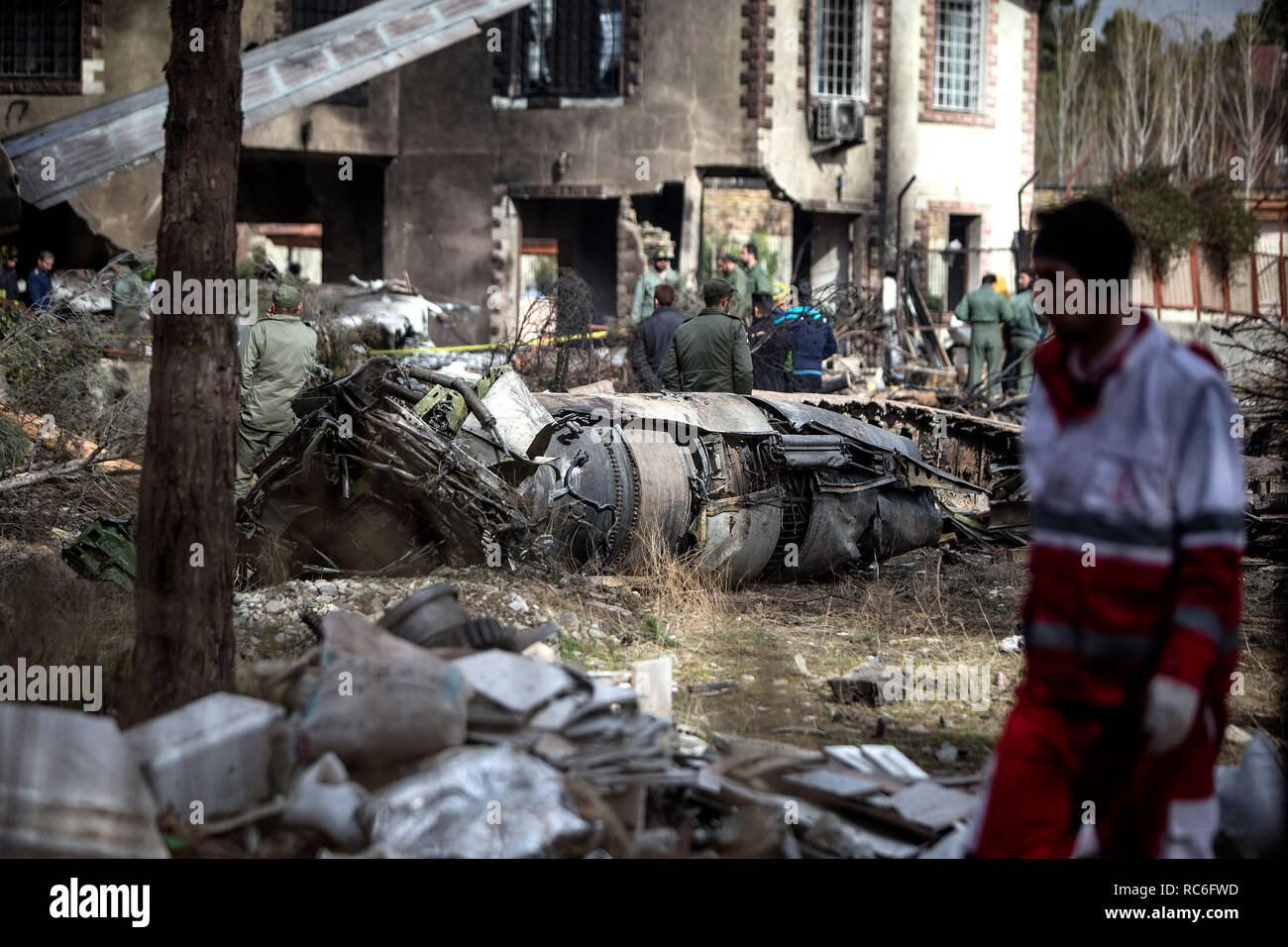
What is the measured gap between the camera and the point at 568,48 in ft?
76.5

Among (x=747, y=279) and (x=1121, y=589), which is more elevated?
(x=747, y=279)

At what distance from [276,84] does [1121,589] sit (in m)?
18.8

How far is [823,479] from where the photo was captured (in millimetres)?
8172

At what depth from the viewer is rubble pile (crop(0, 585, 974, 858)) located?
10.5 feet

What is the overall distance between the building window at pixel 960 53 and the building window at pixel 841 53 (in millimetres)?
2466

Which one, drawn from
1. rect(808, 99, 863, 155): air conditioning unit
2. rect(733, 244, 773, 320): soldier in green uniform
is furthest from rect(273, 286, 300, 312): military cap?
rect(808, 99, 863, 155): air conditioning unit

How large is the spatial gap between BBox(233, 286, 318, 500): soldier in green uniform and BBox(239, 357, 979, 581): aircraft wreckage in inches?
57.3

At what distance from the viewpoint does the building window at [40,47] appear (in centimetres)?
2152

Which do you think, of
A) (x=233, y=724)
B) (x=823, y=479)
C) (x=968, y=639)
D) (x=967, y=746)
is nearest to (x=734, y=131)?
(x=823, y=479)

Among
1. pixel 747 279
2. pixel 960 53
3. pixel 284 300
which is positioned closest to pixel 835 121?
pixel 960 53

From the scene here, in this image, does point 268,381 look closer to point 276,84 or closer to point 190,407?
point 190,407

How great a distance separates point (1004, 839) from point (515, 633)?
2.57 m

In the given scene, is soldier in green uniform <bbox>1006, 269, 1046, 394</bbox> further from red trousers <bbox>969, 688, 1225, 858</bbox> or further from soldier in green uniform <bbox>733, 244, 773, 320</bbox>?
red trousers <bbox>969, 688, 1225, 858</bbox>
